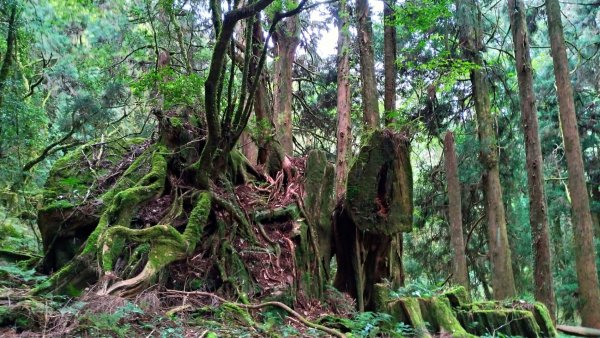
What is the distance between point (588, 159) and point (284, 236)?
47.2 feet

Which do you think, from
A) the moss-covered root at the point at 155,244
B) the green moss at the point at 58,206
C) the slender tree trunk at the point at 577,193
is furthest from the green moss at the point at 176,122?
the slender tree trunk at the point at 577,193

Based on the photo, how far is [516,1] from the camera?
38.9ft

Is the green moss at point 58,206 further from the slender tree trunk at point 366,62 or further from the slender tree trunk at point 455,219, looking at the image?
the slender tree trunk at point 455,219

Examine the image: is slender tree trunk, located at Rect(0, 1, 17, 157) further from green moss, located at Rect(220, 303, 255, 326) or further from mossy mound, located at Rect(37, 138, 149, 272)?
green moss, located at Rect(220, 303, 255, 326)

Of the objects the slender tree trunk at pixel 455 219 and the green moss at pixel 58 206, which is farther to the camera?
the slender tree trunk at pixel 455 219

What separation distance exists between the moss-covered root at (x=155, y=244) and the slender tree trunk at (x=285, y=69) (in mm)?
5894

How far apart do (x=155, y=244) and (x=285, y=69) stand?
7.88 meters

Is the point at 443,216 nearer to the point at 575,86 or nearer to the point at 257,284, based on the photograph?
the point at 575,86

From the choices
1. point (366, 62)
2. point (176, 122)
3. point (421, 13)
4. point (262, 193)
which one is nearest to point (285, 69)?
point (366, 62)

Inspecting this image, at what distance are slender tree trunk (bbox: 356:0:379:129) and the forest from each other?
0.05 metres

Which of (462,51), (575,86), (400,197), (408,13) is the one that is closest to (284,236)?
(400,197)

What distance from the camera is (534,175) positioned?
10836mm

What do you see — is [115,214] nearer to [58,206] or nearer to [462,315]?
[58,206]

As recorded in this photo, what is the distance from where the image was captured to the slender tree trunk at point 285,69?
12.0m
